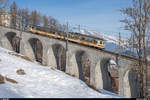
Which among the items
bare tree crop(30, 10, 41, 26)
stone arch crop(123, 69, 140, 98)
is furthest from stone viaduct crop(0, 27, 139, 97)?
bare tree crop(30, 10, 41, 26)

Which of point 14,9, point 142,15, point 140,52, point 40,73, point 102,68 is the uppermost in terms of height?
point 14,9

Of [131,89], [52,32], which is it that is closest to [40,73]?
[131,89]

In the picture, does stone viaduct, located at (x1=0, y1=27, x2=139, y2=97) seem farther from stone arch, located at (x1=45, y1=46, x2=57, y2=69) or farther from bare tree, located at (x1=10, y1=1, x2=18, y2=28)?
bare tree, located at (x1=10, y1=1, x2=18, y2=28)

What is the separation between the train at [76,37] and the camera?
32.2 m

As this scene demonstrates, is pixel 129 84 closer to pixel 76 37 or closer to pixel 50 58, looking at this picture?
pixel 76 37

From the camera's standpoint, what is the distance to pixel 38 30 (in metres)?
41.5

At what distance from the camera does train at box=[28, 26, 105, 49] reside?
32188 millimetres

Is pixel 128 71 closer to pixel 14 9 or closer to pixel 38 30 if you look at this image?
pixel 38 30

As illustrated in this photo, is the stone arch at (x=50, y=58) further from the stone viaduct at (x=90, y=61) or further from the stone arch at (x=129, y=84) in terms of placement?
the stone arch at (x=129, y=84)

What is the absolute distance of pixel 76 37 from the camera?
116 ft

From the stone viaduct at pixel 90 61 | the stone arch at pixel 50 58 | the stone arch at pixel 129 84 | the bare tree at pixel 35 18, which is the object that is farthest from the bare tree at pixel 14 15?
the stone arch at pixel 129 84

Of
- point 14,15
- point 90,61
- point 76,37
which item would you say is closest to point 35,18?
point 14,15

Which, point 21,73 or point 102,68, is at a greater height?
point 21,73

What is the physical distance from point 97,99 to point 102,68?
54.1 feet
